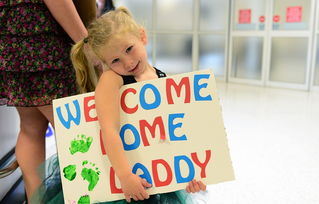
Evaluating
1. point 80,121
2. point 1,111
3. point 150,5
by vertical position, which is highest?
point 150,5

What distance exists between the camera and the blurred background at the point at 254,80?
176cm

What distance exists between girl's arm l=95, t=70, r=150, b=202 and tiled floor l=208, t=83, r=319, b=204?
963 mm

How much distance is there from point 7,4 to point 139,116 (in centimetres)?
52

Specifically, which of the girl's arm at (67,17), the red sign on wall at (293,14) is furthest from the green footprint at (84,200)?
the red sign on wall at (293,14)

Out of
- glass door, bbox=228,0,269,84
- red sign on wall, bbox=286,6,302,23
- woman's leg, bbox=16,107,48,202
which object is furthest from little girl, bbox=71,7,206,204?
glass door, bbox=228,0,269,84

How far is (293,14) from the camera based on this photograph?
4.78 metres

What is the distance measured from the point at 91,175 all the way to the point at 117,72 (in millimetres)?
269

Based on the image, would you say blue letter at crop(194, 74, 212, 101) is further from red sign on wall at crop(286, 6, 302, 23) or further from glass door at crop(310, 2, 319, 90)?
red sign on wall at crop(286, 6, 302, 23)

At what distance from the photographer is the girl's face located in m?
0.82

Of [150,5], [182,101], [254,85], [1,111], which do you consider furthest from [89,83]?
[150,5]

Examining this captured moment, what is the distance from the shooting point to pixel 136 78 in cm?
89

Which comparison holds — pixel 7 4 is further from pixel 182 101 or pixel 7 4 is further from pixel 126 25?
pixel 182 101

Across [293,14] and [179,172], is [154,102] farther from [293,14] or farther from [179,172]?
[293,14]

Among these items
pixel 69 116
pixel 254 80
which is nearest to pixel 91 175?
pixel 69 116
